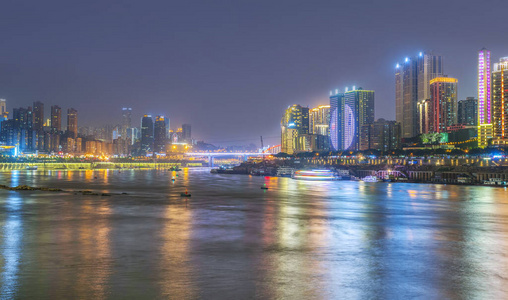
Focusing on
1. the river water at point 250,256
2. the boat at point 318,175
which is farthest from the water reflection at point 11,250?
the boat at point 318,175

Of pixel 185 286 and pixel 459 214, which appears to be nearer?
pixel 185 286

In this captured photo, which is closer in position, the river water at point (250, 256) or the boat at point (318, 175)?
the river water at point (250, 256)

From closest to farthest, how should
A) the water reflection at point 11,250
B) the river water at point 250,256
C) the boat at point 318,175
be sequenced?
the river water at point 250,256
the water reflection at point 11,250
the boat at point 318,175

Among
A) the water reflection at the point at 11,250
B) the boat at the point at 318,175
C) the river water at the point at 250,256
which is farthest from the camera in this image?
the boat at the point at 318,175

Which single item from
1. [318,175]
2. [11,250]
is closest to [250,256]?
[11,250]

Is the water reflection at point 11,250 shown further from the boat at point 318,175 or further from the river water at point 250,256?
the boat at point 318,175

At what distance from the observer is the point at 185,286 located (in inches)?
536

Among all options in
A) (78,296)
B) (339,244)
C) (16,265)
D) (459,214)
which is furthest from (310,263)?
(459,214)

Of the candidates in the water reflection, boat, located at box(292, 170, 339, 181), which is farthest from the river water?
boat, located at box(292, 170, 339, 181)

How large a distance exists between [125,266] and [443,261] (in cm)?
1258

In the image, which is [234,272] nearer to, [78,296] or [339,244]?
[78,296]

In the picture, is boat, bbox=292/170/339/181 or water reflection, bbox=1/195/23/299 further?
boat, bbox=292/170/339/181

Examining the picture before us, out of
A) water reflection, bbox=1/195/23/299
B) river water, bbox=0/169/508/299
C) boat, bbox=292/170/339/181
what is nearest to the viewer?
river water, bbox=0/169/508/299

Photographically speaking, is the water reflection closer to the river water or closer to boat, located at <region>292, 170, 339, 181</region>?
the river water
